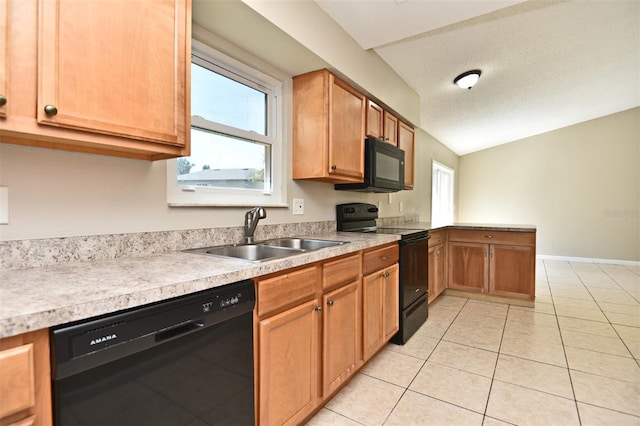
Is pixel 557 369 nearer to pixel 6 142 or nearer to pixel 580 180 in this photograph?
pixel 6 142

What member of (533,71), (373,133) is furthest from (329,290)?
(533,71)

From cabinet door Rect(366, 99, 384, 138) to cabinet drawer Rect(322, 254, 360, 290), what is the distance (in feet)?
4.19

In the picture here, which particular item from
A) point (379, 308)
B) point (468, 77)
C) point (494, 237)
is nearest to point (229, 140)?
point (379, 308)

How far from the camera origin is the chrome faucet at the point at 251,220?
184 cm

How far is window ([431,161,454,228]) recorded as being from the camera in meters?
6.12

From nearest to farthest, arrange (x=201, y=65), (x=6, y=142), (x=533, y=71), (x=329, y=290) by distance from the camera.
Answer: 1. (x=6, y=142)
2. (x=329, y=290)
3. (x=201, y=65)
4. (x=533, y=71)

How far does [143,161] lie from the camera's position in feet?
4.77

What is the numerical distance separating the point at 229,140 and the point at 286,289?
42.4 inches

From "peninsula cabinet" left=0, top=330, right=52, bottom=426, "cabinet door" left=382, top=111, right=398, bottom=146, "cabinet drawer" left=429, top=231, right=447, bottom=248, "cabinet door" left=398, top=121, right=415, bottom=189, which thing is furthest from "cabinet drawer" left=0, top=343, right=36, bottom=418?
"cabinet door" left=398, top=121, right=415, bottom=189

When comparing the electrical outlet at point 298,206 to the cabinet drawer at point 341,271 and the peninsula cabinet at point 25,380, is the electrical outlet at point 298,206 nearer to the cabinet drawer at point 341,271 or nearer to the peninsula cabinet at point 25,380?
the cabinet drawer at point 341,271

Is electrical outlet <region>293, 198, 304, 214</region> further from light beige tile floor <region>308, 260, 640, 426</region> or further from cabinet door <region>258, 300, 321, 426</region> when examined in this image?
light beige tile floor <region>308, 260, 640, 426</region>

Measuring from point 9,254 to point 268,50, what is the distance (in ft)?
5.20

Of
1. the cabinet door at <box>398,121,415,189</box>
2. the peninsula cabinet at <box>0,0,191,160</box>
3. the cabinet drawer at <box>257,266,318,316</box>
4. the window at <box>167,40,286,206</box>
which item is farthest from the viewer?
the cabinet door at <box>398,121,415,189</box>

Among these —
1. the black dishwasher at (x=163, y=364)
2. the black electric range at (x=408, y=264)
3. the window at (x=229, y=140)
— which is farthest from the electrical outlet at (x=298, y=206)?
the black dishwasher at (x=163, y=364)
